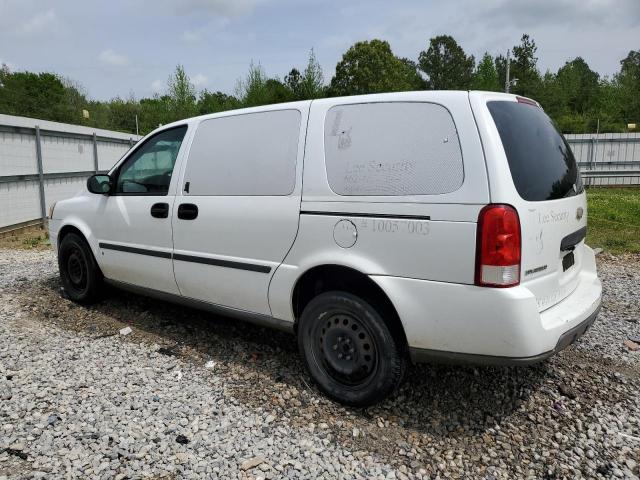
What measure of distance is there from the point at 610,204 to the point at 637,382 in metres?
10.8

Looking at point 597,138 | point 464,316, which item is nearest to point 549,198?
point 464,316

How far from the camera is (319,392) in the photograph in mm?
3305

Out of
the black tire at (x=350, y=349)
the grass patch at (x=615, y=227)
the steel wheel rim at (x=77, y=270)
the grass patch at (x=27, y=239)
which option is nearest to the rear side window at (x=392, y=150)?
the black tire at (x=350, y=349)

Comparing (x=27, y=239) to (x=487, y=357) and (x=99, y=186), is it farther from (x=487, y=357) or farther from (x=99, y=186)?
(x=487, y=357)

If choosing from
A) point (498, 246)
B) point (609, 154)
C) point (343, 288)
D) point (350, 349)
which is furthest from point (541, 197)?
point (609, 154)

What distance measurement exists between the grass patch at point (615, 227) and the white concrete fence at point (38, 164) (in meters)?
10.8

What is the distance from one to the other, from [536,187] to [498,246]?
510 millimetres

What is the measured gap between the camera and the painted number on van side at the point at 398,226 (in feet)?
8.76

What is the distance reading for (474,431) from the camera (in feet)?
9.46

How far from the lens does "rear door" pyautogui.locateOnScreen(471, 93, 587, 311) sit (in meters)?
2.56

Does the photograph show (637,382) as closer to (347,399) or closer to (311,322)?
(347,399)

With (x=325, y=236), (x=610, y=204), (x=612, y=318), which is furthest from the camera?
(x=610, y=204)

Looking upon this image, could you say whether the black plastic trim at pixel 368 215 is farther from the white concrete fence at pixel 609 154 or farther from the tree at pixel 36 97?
the tree at pixel 36 97

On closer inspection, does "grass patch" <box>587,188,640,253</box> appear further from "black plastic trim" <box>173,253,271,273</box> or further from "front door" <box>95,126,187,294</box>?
"front door" <box>95,126,187,294</box>
